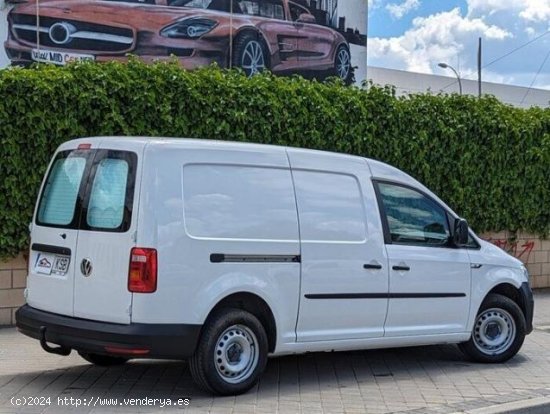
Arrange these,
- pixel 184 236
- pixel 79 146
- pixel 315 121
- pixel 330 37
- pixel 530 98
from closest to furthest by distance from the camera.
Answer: pixel 184 236 < pixel 79 146 < pixel 315 121 < pixel 330 37 < pixel 530 98

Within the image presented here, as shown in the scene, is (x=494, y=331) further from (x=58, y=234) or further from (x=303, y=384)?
(x=58, y=234)

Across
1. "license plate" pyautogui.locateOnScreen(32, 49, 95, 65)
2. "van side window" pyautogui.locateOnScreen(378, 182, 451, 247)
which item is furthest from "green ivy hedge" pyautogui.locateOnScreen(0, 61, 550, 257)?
"license plate" pyautogui.locateOnScreen(32, 49, 95, 65)

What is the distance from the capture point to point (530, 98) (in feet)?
125

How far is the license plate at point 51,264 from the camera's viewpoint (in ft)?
22.2

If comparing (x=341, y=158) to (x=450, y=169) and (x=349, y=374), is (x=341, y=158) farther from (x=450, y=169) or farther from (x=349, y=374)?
(x=450, y=169)

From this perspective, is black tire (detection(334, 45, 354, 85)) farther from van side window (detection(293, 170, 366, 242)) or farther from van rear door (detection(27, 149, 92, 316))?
van rear door (detection(27, 149, 92, 316))

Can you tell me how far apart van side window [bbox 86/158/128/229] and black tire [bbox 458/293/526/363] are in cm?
399

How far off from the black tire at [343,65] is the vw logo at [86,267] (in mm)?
13898

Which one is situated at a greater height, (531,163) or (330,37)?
(330,37)

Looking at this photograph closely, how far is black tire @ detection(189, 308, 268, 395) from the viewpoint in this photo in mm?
6562

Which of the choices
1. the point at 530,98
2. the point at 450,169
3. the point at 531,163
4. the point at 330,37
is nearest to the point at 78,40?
the point at 330,37

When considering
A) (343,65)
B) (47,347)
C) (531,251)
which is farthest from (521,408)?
(343,65)

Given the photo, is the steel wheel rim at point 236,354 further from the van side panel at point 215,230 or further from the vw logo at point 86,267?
the vw logo at point 86,267

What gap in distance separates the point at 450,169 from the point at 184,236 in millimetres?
7246
